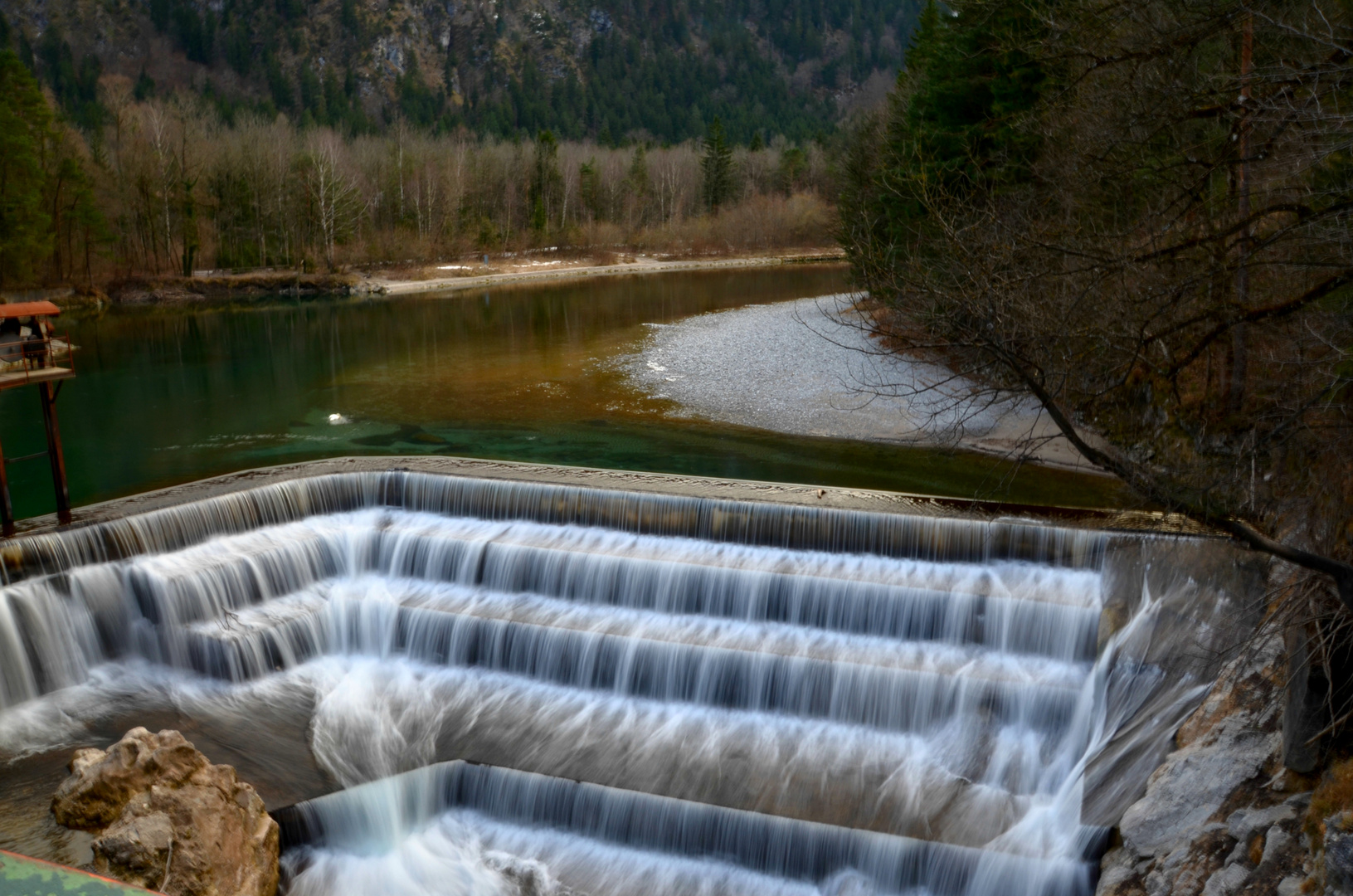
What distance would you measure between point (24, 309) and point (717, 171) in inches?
3636

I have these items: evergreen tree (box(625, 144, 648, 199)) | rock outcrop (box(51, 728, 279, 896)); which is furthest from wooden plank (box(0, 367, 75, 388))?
evergreen tree (box(625, 144, 648, 199))

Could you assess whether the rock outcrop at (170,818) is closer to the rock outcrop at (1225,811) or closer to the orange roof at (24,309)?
the orange roof at (24,309)

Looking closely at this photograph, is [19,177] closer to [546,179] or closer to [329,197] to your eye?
[329,197]

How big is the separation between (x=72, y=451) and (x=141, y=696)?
10.6 metres

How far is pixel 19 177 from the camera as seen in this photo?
4594 centimetres

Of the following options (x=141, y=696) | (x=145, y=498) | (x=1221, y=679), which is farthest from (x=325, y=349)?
(x=1221, y=679)

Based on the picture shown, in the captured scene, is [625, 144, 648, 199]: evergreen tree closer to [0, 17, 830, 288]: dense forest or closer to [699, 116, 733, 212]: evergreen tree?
[0, 17, 830, 288]: dense forest

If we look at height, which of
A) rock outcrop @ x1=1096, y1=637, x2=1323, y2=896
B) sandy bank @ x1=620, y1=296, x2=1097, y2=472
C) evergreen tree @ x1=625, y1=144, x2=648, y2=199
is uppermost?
evergreen tree @ x1=625, y1=144, x2=648, y2=199

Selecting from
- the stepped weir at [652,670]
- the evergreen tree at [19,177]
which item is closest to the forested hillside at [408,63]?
the evergreen tree at [19,177]

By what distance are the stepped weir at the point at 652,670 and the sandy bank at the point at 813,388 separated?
10.2 feet

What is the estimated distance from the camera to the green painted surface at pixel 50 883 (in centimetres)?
148

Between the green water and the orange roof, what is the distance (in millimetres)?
→ 3688

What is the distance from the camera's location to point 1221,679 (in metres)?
9.38

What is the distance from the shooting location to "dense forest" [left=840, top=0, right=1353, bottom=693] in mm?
6477
